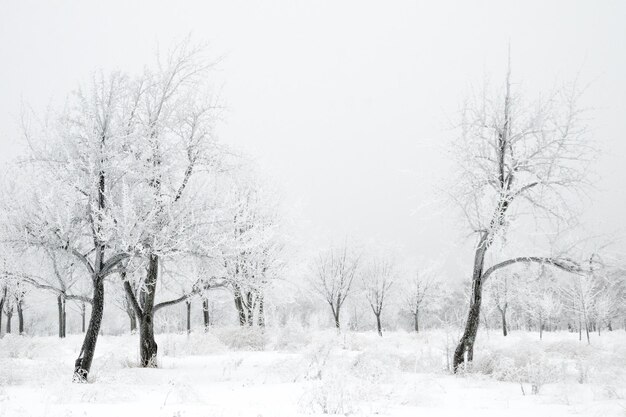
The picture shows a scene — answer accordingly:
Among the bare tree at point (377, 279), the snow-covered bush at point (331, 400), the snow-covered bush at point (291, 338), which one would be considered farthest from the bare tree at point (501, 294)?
the snow-covered bush at point (331, 400)

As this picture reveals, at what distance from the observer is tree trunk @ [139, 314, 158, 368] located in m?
11.7

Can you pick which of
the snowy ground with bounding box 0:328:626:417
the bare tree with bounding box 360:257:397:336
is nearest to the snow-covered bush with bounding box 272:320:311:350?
the snowy ground with bounding box 0:328:626:417

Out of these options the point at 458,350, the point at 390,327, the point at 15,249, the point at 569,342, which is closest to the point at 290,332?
the point at 458,350

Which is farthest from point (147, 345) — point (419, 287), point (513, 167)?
point (419, 287)

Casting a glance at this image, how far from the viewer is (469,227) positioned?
1181 centimetres

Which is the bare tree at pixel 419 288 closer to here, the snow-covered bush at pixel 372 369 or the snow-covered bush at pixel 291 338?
the snow-covered bush at pixel 291 338

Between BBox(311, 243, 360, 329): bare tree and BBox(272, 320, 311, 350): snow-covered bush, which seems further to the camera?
BBox(311, 243, 360, 329): bare tree

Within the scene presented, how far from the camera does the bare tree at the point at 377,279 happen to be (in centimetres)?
3850

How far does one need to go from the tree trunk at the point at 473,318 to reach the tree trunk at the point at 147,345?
316 inches

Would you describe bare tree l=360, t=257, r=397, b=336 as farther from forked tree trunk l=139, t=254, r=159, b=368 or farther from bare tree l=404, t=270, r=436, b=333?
forked tree trunk l=139, t=254, r=159, b=368

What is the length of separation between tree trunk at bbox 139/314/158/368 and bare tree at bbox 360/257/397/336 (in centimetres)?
2802

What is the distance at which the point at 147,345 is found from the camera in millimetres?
11797

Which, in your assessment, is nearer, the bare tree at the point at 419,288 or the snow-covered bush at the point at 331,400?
the snow-covered bush at the point at 331,400

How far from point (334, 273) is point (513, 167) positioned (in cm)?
2447
